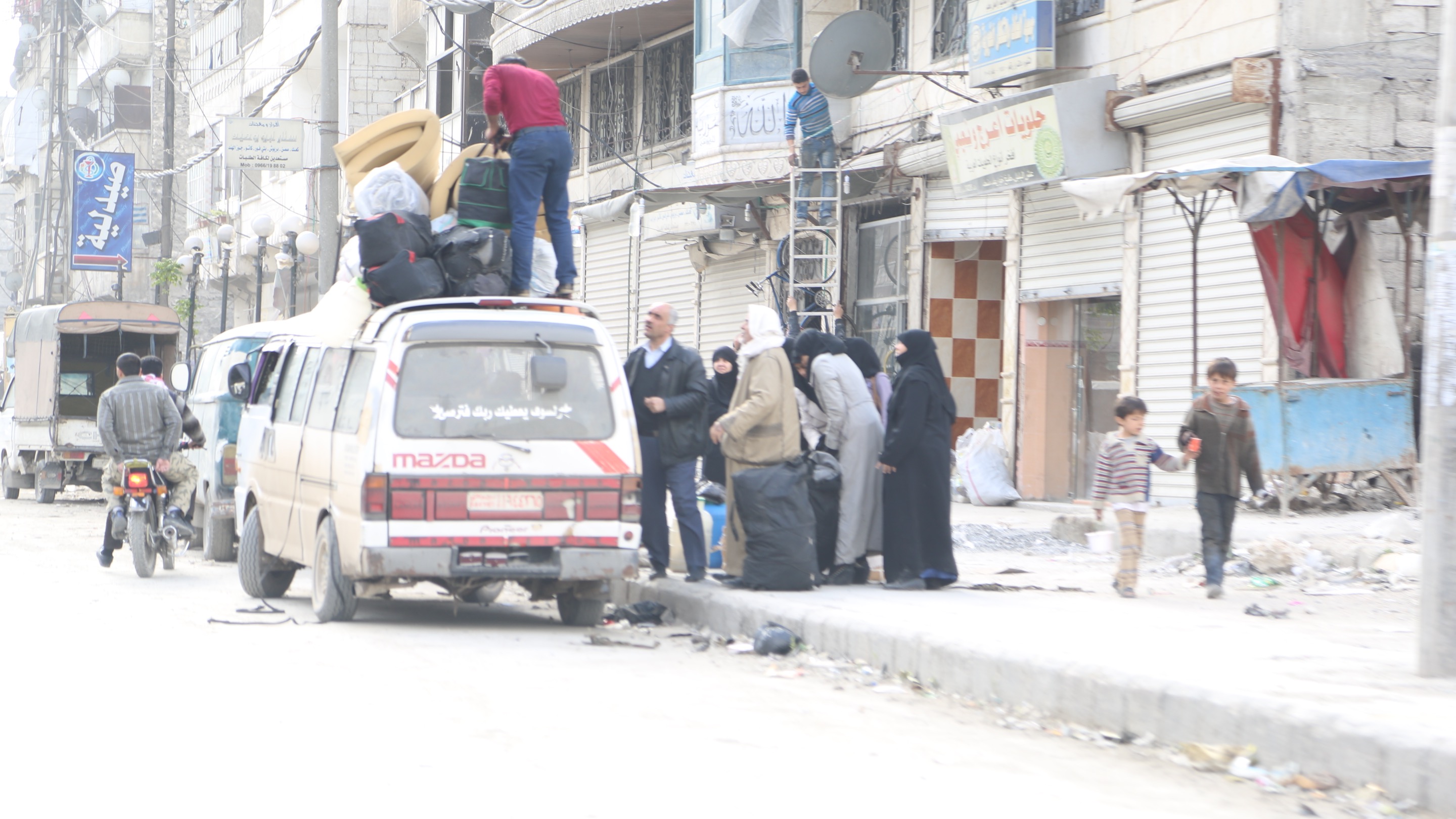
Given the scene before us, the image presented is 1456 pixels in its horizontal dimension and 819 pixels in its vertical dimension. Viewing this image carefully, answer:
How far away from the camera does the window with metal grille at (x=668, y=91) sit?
23891 mm

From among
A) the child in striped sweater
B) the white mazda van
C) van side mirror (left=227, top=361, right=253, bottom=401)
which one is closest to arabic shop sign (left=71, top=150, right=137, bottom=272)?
van side mirror (left=227, top=361, right=253, bottom=401)

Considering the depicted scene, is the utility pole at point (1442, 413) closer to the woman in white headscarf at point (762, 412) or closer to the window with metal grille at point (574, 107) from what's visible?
the woman in white headscarf at point (762, 412)

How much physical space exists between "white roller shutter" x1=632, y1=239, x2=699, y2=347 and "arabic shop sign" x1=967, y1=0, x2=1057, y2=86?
843cm

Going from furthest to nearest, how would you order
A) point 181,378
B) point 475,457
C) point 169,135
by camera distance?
point 169,135 < point 181,378 < point 475,457

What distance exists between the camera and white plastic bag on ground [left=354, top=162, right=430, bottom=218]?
10.1 metres

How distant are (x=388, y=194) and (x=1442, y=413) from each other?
252 inches

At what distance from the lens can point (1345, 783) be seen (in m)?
5.32

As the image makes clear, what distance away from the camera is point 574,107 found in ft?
91.0

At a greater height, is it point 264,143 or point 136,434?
point 264,143

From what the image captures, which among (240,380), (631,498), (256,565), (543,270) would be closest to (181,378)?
(240,380)

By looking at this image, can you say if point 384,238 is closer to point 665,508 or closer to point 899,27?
point 665,508

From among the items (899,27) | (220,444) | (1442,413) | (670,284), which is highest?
(899,27)

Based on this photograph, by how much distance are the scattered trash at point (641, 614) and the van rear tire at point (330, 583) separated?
63.6 inches

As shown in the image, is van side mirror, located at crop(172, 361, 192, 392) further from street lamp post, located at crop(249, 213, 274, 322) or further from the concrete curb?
street lamp post, located at crop(249, 213, 274, 322)
